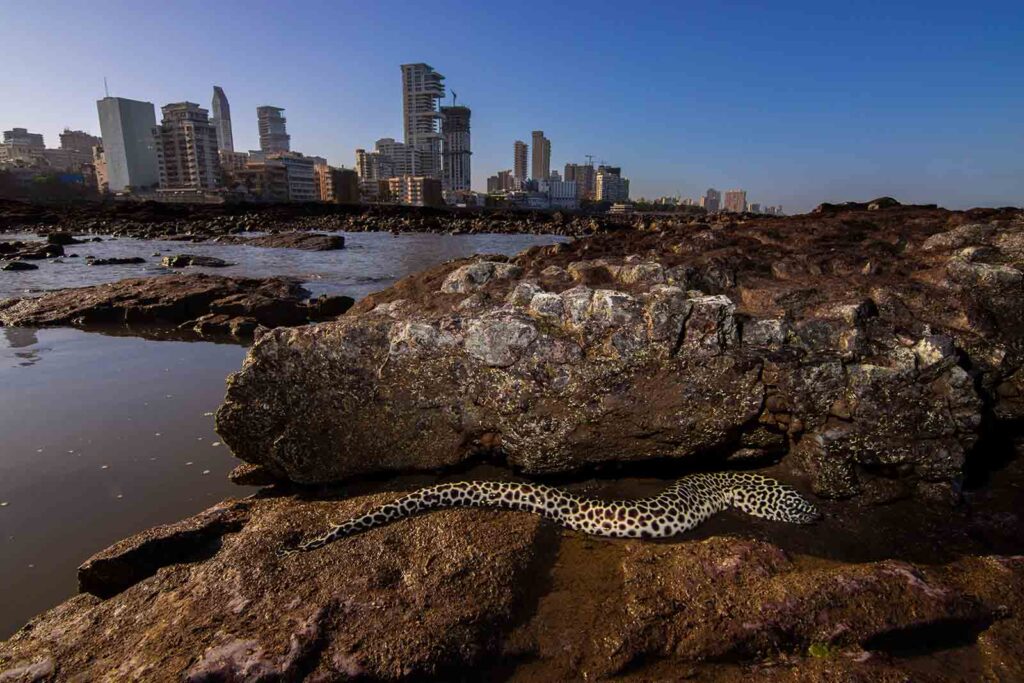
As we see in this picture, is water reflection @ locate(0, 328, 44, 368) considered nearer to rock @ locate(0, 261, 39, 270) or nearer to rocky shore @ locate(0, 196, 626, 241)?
rock @ locate(0, 261, 39, 270)

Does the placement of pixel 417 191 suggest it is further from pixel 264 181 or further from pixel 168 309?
pixel 168 309

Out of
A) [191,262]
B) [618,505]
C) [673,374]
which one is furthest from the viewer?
[191,262]

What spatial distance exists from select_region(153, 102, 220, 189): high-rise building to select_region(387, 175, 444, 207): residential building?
52.7 meters

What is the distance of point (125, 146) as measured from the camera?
7096 inches

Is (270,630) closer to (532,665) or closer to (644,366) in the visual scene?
(532,665)

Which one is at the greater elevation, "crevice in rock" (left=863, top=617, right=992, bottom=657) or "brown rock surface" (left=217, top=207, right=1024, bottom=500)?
"brown rock surface" (left=217, top=207, right=1024, bottom=500)

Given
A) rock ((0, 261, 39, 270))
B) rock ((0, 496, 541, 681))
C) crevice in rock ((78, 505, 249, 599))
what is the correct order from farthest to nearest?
rock ((0, 261, 39, 270)) < crevice in rock ((78, 505, 249, 599)) < rock ((0, 496, 541, 681))

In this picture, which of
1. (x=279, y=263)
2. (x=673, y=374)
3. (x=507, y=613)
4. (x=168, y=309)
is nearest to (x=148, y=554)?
(x=507, y=613)

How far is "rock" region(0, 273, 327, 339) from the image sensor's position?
49.5 ft

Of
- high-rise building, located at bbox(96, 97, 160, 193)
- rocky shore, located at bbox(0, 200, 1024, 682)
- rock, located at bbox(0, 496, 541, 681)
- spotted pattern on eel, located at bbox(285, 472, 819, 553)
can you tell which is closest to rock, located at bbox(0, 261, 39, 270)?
rocky shore, located at bbox(0, 200, 1024, 682)

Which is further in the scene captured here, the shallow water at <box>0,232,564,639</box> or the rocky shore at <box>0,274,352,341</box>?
the rocky shore at <box>0,274,352,341</box>

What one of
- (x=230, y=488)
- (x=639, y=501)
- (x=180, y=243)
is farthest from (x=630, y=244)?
(x=180, y=243)

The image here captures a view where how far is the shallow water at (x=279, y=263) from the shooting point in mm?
23438

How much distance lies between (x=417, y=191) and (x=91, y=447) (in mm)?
172804
